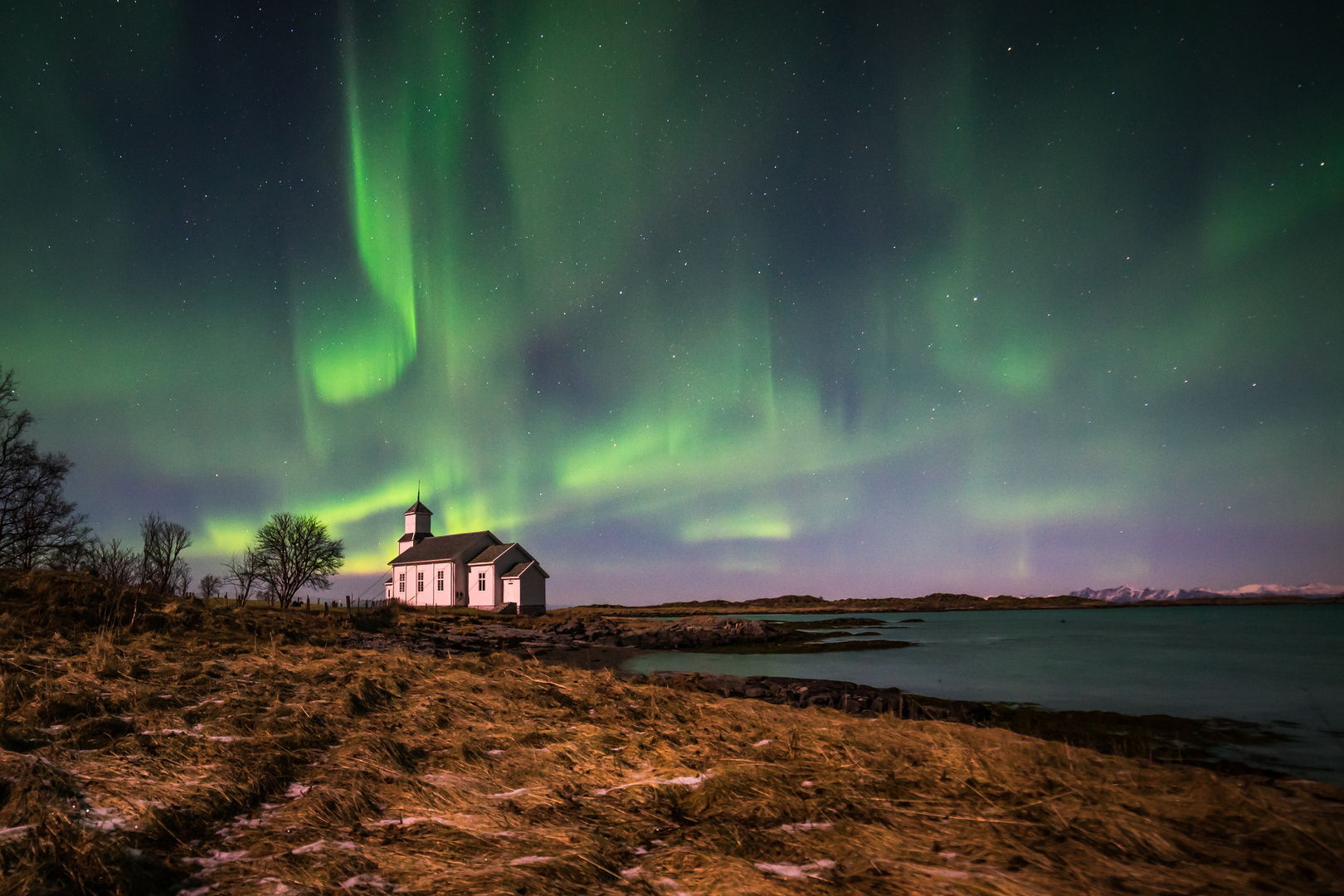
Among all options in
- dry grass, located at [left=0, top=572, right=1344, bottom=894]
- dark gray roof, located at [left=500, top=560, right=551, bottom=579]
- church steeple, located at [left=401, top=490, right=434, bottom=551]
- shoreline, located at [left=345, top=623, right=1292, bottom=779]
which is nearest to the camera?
dry grass, located at [left=0, top=572, right=1344, bottom=894]

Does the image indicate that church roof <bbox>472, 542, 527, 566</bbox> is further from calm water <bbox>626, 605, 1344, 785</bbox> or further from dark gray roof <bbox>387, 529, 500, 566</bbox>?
calm water <bbox>626, 605, 1344, 785</bbox>

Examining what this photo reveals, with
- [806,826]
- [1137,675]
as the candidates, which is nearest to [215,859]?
[806,826]

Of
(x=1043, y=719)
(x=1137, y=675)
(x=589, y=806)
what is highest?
(x=589, y=806)

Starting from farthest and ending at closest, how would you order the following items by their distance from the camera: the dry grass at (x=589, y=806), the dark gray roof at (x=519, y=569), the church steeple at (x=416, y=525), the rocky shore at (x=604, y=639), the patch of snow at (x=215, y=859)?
1. the church steeple at (x=416, y=525)
2. the dark gray roof at (x=519, y=569)
3. the rocky shore at (x=604, y=639)
4. the patch of snow at (x=215, y=859)
5. the dry grass at (x=589, y=806)

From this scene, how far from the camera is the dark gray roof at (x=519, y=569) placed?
177 feet

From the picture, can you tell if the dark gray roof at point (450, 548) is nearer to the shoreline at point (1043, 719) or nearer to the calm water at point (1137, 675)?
the calm water at point (1137, 675)

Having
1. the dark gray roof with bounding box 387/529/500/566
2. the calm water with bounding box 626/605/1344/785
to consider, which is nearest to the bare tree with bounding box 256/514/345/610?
the dark gray roof with bounding box 387/529/500/566

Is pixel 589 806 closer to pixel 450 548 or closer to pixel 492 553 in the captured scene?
pixel 492 553

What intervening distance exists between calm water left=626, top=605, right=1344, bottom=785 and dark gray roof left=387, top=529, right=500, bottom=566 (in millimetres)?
32263

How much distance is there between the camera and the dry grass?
3172 millimetres

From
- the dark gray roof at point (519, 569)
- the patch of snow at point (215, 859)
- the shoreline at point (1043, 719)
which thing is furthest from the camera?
the dark gray roof at point (519, 569)

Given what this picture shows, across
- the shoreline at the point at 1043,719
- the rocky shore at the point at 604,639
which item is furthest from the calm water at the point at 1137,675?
the rocky shore at the point at 604,639

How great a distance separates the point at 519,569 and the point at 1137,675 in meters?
43.8

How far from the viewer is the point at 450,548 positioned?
58.3 metres
